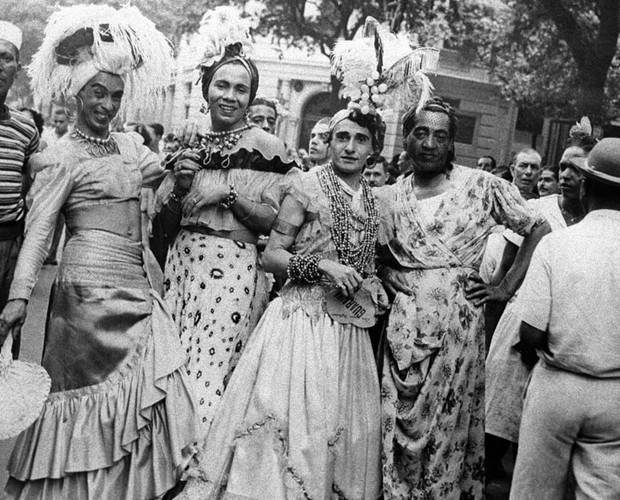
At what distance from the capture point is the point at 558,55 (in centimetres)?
1672

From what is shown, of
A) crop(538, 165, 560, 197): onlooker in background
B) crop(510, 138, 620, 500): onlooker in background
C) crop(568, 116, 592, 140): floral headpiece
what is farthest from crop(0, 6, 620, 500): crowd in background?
crop(538, 165, 560, 197): onlooker in background

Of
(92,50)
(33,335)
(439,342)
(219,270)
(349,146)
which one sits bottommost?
(33,335)

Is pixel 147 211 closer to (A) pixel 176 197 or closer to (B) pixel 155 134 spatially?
(A) pixel 176 197

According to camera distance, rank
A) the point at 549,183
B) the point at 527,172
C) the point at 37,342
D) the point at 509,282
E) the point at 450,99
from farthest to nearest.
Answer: the point at 450,99 < the point at 37,342 < the point at 527,172 < the point at 549,183 < the point at 509,282

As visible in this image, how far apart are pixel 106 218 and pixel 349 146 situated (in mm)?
1292

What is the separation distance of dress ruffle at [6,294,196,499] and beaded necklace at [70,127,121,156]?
1006mm

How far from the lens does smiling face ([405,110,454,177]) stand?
4941mm

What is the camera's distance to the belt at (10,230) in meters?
4.98

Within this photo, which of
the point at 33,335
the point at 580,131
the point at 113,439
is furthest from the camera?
the point at 33,335

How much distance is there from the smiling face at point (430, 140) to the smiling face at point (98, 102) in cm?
158

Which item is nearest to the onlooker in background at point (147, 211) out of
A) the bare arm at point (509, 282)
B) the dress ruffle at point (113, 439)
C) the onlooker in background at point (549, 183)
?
the dress ruffle at point (113, 439)

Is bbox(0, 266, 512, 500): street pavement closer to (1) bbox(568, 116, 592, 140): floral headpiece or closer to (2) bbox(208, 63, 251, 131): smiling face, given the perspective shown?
(2) bbox(208, 63, 251, 131): smiling face

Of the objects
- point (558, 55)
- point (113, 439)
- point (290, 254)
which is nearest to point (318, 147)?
point (290, 254)

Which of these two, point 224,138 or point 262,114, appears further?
point 262,114
